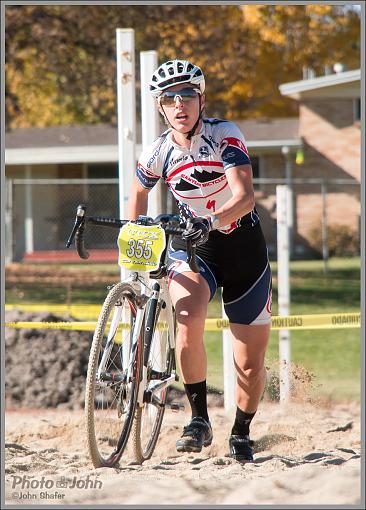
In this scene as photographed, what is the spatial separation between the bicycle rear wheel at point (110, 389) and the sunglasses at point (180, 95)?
1068 mm

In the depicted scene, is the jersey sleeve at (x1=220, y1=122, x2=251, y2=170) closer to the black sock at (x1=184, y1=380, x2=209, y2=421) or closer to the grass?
the black sock at (x1=184, y1=380, x2=209, y2=421)

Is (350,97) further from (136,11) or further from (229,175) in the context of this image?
(229,175)

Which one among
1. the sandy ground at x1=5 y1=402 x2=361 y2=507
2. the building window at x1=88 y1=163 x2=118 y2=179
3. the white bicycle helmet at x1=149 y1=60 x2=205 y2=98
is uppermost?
the building window at x1=88 y1=163 x2=118 y2=179

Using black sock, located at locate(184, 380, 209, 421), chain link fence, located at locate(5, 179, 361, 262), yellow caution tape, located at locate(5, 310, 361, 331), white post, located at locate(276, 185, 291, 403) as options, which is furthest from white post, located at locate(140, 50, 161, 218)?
chain link fence, located at locate(5, 179, 361, 262)

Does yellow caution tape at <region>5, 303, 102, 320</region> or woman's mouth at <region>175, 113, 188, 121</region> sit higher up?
woman's mouth at <region>175, 113, 188, 121</region>

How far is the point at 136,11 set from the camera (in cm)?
2117

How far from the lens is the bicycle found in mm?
5219

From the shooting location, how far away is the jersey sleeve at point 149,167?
5773 mm

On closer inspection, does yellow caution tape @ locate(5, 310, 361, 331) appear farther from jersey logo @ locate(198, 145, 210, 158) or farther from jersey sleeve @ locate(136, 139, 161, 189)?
jersey logo @ locate(198, 145, 210, 158)

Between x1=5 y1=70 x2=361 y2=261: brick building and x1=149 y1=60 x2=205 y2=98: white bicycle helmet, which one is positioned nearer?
x1=149 y1=60 x2=205 y2=98: white bicycle helmet

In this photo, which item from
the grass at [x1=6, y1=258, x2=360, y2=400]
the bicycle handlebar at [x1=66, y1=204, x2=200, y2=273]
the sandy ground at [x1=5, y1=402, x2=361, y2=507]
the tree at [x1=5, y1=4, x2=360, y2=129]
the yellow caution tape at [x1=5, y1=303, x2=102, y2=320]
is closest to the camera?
the sandy ground at [x1=5, y1=402, x2=361, y2=507]

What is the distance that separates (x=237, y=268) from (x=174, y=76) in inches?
45.8

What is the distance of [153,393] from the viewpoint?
18.2 feet

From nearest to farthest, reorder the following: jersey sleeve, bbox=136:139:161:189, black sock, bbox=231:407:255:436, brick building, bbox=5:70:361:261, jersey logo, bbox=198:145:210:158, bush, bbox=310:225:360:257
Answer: jersey logo, bbox=198:145:210:158 → jersey sleeve, bbox=136:139:161:189 → black sock, bbox=231:407:255:436 → bush, bbox=310:225:360:257 → brick building, bbox=5:70:361:261
